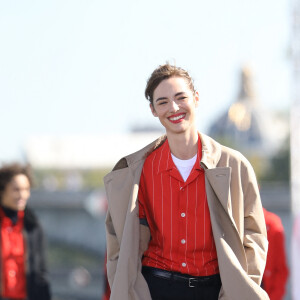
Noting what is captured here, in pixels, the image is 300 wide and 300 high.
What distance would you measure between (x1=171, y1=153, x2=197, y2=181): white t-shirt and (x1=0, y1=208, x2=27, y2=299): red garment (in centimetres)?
268

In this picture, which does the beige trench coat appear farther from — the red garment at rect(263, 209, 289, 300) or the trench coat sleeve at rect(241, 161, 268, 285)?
the red garment at rect(263, 209, 289, 300)

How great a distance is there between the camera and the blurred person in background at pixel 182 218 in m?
4.17

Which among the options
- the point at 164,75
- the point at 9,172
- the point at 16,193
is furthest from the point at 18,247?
the point at 164,75

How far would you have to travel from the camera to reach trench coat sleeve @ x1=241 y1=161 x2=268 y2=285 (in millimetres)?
4168

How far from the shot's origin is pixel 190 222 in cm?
424

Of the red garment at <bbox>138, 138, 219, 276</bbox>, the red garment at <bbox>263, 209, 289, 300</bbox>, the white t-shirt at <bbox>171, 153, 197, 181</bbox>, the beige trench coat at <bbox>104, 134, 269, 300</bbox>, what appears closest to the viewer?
the beige trench coat at <bbox>104, 134, 269, 300</bbox>

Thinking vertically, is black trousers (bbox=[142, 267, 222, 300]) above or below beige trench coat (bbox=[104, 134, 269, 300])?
below

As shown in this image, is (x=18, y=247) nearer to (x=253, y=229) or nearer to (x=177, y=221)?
(x=177, y=221)

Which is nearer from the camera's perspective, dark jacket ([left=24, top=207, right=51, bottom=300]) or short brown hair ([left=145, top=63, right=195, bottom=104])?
short brown hair ([left=145, top=63, right=195, bottom=104])

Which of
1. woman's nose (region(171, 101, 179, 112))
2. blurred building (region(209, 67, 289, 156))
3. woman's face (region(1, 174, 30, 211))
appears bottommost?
blurred building (region(209, 67, 289, 156))

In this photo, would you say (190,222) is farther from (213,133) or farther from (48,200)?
(213,133)

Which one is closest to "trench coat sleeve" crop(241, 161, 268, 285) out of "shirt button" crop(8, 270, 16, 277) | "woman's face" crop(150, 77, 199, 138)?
"woman's face" crop(150, 77, 199, 138)

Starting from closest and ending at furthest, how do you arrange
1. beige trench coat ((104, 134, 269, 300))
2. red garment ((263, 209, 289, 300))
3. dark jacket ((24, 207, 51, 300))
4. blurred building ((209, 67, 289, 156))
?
beige trench coat ((104, 134, 269, 300))
red garment ((263, 209, 289, 300))
dark jacket ((24, 207, 51, 300))
blurred building ((209, 67, 289, 156))

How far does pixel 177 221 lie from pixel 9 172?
2791 millimetres
